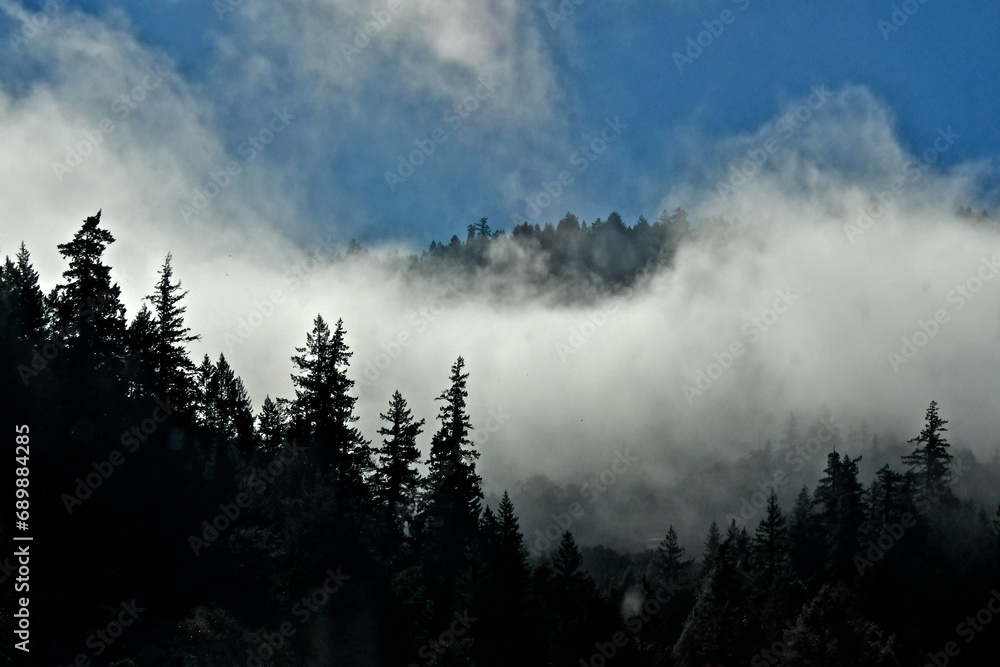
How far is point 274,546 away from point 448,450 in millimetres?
21985

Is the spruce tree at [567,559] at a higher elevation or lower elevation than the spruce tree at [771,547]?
lower

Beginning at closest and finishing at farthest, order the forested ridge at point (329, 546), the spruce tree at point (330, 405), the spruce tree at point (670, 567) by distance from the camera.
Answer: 1. the forested ridge at point (329, 546)
2. the spruce tree at point (330, 405)
3. the spruce tree at point (670, 567)

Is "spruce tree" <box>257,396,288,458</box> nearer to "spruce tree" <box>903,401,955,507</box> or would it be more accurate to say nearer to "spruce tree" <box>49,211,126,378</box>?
"spruce tree" <box>49,211,126,378</box>

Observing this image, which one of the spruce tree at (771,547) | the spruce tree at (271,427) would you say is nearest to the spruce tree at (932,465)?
the spruce tree at (771,547)

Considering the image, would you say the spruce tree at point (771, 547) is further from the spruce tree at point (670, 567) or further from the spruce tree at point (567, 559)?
the spruce tree at point (670, 567)

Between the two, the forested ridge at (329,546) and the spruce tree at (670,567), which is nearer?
the forested ridge at (329,546)

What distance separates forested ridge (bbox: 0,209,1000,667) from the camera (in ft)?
143

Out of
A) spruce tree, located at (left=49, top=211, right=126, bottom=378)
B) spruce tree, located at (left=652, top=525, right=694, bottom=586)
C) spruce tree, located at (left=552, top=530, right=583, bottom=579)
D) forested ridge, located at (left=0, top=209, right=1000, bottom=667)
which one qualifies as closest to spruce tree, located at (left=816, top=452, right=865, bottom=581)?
forested ridge, located at (left=0, top=209, right=1000, bottom=667)

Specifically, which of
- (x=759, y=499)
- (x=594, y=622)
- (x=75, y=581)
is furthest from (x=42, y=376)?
(x=759, y=499)

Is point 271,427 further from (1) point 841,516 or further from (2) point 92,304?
(1) point 841,516

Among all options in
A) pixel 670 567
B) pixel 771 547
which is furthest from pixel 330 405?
pixel 670 567

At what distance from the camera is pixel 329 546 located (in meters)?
46.7

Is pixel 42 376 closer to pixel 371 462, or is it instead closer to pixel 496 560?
pixel 371 462

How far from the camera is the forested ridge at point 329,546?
143 ft
